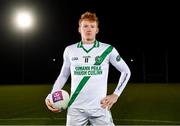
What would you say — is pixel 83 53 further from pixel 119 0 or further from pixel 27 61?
pixel 119 0

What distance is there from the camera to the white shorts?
5.68 m

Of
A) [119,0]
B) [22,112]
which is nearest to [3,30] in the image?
[119,0]

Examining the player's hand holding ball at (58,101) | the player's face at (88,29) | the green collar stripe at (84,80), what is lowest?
the player's hand holding ball at (58,101)

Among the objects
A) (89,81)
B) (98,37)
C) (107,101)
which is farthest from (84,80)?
(98,37)

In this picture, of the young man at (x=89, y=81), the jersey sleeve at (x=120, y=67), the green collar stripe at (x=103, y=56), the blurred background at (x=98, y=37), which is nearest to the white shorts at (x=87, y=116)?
the young man at (x=89, y=81)

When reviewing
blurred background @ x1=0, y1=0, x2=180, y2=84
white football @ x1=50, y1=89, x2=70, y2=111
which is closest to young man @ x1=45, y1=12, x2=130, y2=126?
white football @ x1=50, y1=89, x2=70, y2=111

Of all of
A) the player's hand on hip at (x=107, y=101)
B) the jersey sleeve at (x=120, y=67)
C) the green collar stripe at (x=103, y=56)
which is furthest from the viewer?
the jersey sleeve at (x=120, y=67)

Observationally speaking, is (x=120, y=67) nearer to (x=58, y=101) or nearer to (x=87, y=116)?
(x=87, y=116)

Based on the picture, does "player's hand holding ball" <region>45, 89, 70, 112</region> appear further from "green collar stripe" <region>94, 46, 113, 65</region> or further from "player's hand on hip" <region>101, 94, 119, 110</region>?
"green collar stripe" <region>94, 46, 113, 65</region>

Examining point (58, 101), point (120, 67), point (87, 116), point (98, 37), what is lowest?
point (87, 116)

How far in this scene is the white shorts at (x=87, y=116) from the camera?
5684 mm

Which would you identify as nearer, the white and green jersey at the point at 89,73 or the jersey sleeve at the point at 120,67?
the white and green jersey at the point at 89,73

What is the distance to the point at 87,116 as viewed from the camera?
18.8 feet

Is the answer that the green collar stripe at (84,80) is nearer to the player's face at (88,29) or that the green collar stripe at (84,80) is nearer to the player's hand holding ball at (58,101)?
the player's hand holding ball at (58,101)
